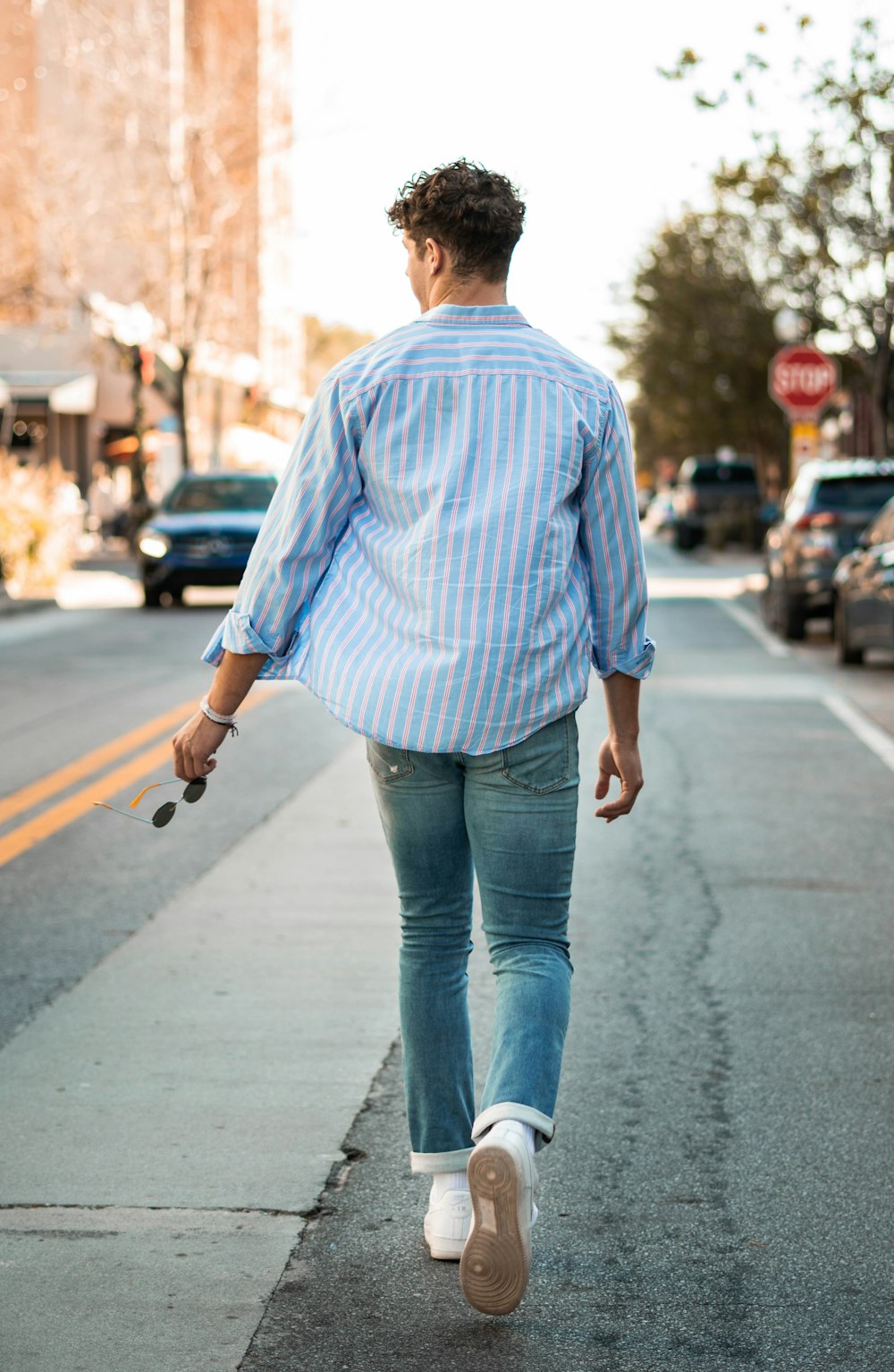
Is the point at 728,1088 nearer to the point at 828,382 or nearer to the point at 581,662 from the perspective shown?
the point at 581,662

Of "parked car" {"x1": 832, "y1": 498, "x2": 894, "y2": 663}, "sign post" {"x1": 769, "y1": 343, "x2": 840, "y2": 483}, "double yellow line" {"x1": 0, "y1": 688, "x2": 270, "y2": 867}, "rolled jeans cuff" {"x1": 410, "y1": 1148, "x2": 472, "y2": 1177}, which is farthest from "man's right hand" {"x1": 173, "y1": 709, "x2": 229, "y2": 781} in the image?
"sign post" {"x1": 769, "y1": 343, "x2": 840, "y2": 483}

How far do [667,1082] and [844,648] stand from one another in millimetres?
11546

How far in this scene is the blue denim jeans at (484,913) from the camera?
3270mm

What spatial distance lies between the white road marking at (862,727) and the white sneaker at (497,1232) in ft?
24.8

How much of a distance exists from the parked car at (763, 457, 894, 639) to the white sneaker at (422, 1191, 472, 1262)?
48.6ft

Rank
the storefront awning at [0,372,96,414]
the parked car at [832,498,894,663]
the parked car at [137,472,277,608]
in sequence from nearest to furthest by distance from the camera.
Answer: the parked car at [832,498,894,663] < the parked car at [137,472,277,608] < the storefront awning at [0,372,96,414]

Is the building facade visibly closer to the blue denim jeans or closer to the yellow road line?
the yellow road line

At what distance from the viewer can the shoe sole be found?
10.0 ft

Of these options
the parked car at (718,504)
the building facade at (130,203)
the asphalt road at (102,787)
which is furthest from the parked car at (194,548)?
the parked car at (718,504)

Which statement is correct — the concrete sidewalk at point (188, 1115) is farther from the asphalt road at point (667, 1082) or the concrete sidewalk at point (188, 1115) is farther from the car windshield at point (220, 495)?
the car windshield at point (220, 495)

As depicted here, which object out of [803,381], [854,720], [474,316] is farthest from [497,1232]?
[803,381]

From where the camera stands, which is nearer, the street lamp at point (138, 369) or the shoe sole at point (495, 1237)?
the shoe sole at point (495, 1237)

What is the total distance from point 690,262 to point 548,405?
4420 cm

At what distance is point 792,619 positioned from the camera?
18.5 metres
